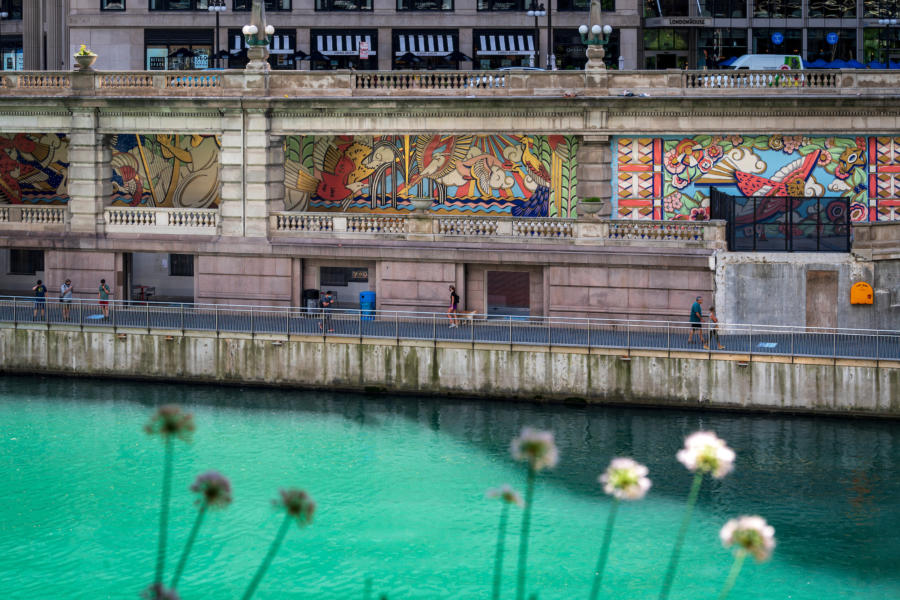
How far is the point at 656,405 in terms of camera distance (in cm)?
4656

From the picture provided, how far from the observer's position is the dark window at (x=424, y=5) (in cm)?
8125

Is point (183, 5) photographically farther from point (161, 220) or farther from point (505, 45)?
point (161, 220)

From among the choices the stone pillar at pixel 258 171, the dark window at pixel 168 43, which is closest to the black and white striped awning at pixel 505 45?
the dark window at pixel 168 43

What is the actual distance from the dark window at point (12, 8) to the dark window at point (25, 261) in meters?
36.1

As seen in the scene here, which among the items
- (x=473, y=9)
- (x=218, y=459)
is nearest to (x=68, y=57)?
(x=473, y=9)

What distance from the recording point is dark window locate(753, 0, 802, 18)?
8981cm

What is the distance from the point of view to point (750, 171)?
51688 mm

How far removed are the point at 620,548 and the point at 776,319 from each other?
16088 millimetres

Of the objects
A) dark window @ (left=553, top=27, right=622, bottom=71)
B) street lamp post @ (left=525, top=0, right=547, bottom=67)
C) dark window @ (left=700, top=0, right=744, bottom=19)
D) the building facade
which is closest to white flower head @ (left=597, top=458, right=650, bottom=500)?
street lamp post @ (left=525, top=0, right=547, bottom=67)

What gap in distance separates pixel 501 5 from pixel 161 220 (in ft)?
108

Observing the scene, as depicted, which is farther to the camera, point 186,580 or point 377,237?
point 377,237

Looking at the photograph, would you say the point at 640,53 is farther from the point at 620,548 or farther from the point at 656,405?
the point at 620,548

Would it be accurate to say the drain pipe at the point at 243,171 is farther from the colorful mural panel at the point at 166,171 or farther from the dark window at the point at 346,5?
the dark window at the point at 346,5

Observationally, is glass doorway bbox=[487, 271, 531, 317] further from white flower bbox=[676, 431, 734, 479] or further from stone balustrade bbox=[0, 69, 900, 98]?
white flower bbox=[676, 431, 734, 479]
